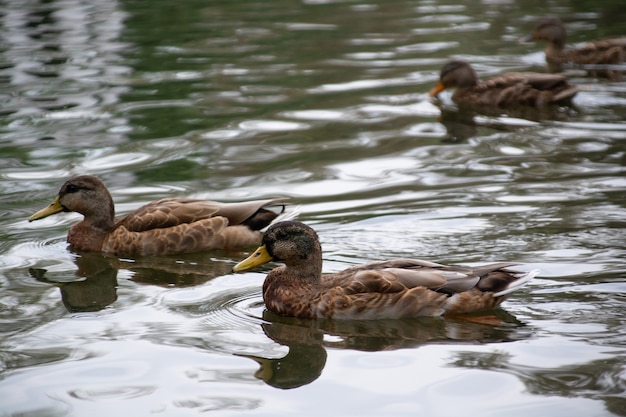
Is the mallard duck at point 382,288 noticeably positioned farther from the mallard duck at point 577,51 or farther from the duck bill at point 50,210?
the mallard duck at point 577,51

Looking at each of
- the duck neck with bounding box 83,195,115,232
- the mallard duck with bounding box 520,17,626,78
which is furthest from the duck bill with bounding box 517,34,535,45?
the duck neck with bounding box 83,195,115,232

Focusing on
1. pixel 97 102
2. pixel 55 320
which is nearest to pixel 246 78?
pixel 97 102

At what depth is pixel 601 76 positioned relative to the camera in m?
15.6

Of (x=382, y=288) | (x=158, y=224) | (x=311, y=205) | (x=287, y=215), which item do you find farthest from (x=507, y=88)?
(x=382, y=288)

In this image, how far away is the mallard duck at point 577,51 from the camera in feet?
51.8

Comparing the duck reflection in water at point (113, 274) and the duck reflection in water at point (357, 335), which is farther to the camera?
the duck reflection in water at point (113, 274)

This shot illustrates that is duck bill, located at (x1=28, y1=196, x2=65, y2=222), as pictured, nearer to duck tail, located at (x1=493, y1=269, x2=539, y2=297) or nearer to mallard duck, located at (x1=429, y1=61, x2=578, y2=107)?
duck tail, located at (x1=493, y1=269, x2=539, y2=297)

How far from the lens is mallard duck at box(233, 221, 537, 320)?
294 inches

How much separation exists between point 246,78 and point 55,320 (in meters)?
8.76

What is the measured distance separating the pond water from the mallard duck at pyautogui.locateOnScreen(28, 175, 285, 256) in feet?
0.52

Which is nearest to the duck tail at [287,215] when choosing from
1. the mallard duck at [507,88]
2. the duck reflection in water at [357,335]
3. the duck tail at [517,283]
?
the duck reflection in water at [357,335]

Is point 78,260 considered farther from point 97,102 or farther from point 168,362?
point 97,102

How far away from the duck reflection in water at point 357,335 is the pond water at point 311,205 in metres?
0.02

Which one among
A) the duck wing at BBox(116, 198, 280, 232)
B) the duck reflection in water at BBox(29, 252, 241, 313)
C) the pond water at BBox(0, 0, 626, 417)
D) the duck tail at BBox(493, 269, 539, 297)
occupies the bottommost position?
the duck reflection in water at BBox(29, 252, 241, 313)
